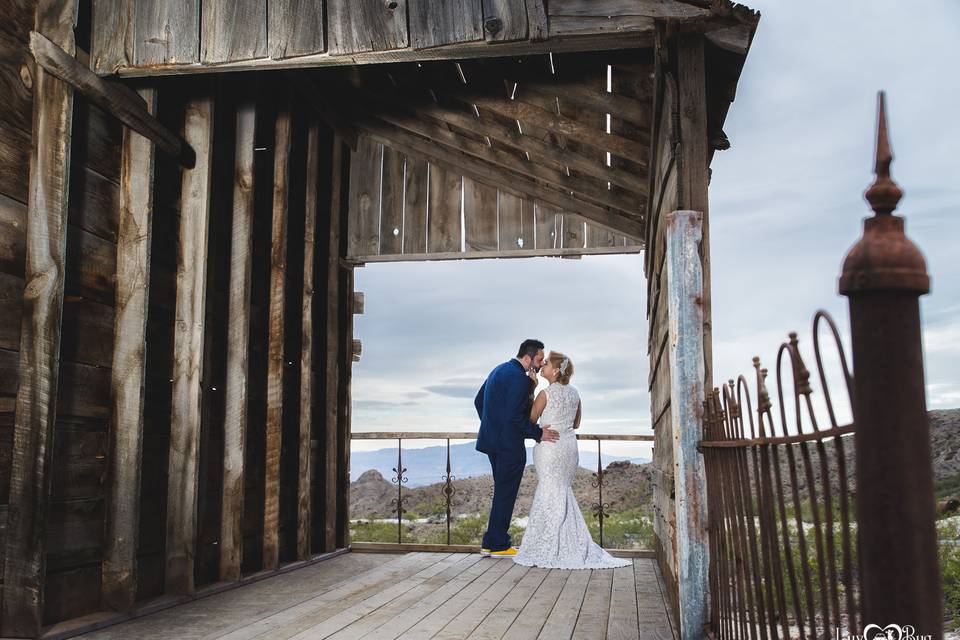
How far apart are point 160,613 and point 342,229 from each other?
3.75m

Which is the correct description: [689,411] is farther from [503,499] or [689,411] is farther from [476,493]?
[476,493]

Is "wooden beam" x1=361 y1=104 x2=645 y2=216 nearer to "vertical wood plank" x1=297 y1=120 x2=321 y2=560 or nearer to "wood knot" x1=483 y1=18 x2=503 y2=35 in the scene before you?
"vertical wood plank" x1=297 y1=120 x2=321 y2=560

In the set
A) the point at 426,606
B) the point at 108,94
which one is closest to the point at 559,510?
the point at 426,606

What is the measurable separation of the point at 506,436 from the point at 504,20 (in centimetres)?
364

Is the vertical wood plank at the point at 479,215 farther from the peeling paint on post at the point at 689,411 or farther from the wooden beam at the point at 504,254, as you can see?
the peeling paint on post at the point at 689,411

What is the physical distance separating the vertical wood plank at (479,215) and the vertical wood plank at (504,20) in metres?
3.19

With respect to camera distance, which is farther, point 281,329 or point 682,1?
point 281,329

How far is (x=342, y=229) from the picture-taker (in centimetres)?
709

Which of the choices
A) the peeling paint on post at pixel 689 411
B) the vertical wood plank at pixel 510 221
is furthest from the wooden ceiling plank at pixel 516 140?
the peeling paint on post at pixel 689 411

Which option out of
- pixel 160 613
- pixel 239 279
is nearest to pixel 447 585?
pixel 160 613

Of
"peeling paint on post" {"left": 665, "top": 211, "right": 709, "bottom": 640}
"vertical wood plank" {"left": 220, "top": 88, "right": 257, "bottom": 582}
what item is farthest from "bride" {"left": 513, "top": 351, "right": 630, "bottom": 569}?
"peeling paint on post" {"left": 665, "top": 211, "right": 709, "bottom": 640}

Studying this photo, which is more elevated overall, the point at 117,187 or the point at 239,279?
the point at 117,187

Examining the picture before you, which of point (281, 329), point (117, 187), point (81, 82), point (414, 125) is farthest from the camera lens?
point (414, 125)

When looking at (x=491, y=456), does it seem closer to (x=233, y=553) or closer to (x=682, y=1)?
(x=233, y=553)
